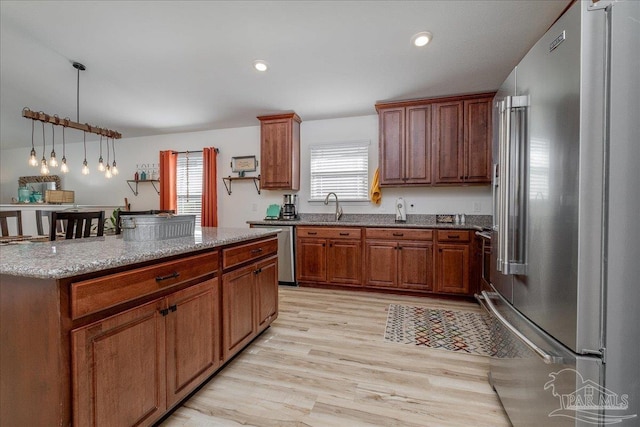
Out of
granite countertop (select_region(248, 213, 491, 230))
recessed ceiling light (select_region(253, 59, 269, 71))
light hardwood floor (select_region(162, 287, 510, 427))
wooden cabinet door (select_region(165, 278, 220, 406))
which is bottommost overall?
light hardwood floor (select_region(162, 287, 510, 427))

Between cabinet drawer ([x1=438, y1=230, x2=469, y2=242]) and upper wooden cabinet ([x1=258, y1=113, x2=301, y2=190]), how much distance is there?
2271 mm

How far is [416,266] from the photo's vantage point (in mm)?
3434

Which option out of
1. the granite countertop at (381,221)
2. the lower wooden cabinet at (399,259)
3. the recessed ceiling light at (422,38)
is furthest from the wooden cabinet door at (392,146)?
the recessed ceiling light at (422,38)

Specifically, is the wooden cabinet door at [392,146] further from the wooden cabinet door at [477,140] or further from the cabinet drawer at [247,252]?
the cabinet drawer at [247,252]

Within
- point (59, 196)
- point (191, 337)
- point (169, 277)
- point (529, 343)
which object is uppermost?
point (59, 196)

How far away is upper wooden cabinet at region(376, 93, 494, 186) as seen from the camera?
3.42 m

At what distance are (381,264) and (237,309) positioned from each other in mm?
2178

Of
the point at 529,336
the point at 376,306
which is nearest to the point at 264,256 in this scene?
the point at 376,306

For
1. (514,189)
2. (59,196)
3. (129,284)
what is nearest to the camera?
(129,284)

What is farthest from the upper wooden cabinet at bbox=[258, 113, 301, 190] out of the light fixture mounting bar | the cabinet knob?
the cabinet knob

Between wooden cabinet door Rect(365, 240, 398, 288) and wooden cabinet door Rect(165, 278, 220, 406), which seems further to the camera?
wooden cabinet door Rect(365, 240, 398, 288)

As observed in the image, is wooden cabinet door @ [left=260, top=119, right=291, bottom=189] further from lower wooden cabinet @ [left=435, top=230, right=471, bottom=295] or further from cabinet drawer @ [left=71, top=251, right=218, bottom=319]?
cabinet drawer @ [left=71, top=251, right=218, bottom=319]

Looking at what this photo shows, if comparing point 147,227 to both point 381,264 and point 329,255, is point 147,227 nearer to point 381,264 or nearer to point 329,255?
point 329,255

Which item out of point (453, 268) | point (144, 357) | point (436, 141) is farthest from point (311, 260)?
point (144, 357)
